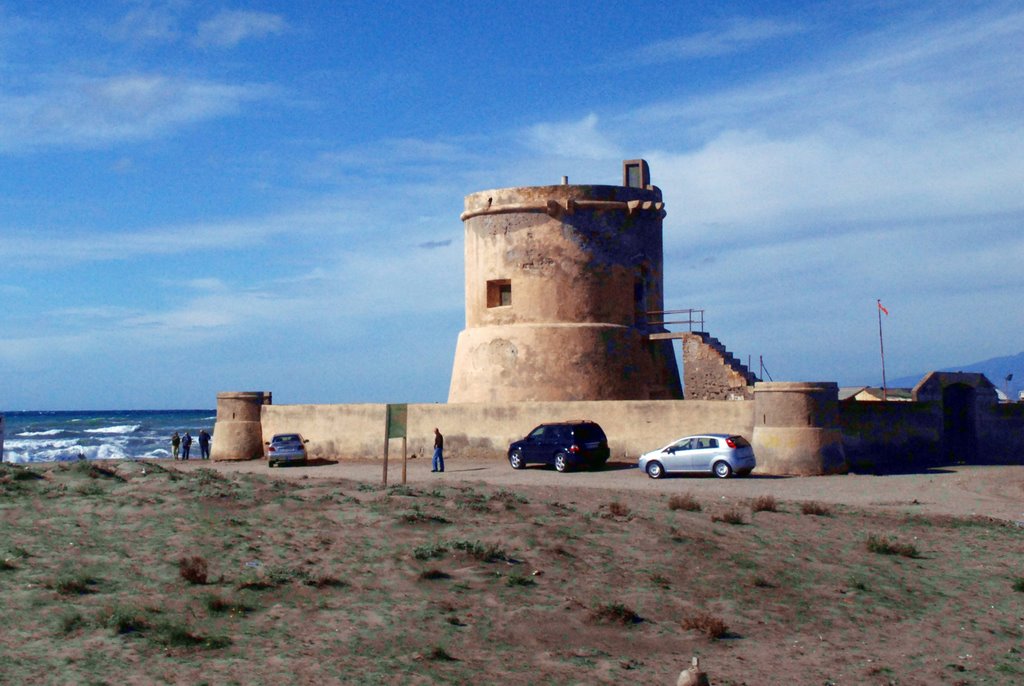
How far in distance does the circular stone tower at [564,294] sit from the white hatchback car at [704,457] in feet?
25.3

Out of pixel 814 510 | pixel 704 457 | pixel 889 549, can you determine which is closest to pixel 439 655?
pixel 889 549

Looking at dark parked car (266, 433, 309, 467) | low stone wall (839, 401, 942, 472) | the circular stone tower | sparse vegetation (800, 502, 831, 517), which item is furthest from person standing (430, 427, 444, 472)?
sparse vegetation (800, 502, 831, 517)

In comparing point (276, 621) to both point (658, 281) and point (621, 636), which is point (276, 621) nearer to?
point (621, 636)

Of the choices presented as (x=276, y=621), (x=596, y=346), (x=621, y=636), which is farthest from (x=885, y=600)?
(x=596, y=346)

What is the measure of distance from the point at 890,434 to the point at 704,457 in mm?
6401

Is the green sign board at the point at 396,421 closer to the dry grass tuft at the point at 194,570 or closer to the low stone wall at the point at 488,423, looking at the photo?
the dry grass tuft at the point at 194,570

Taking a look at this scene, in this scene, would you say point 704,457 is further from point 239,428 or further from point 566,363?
point 239,428

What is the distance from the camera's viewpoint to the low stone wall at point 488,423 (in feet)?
97.2

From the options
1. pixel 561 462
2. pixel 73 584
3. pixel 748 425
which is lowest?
pixel 73 584

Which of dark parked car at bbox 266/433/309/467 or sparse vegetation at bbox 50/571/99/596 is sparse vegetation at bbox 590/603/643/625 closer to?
sparse vegetation at bbox 50/571/99/596

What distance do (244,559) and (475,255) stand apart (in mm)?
23704

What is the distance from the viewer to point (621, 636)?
12.8 metres

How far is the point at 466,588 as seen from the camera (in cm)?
1388

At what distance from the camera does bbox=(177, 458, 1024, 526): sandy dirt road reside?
23.1 meters
